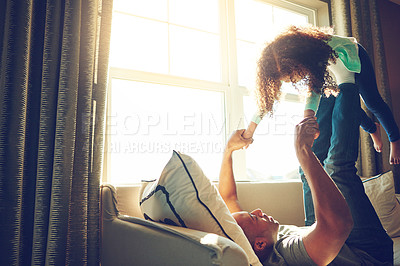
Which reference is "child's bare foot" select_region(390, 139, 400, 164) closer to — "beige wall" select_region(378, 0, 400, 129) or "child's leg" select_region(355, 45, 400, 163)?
"child's leg" select_region(355, 45, 400, 163)

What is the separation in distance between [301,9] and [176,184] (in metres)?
2.78

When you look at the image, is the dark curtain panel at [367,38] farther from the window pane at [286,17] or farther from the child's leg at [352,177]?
the child's leg at [352,177]

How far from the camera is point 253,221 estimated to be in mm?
1288

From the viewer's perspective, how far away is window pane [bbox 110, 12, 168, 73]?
2.17 meters

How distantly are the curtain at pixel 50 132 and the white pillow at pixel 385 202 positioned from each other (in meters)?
1.76

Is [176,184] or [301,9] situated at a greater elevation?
[301,9]

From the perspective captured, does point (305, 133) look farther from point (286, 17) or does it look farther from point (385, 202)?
point (286, 17)

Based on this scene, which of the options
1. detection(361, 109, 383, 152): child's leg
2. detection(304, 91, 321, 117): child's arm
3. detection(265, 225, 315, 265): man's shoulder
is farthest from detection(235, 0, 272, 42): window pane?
detection(265, 225, 315, 265): man's shoulder

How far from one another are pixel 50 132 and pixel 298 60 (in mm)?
1129

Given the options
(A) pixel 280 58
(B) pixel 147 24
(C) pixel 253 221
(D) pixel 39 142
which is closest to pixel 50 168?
(D) pixel 39 142

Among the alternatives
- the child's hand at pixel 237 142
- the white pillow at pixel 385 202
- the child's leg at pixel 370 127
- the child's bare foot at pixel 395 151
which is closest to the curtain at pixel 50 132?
the child's hand at pixel 237 142

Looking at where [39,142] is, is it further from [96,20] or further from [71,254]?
[96,20]

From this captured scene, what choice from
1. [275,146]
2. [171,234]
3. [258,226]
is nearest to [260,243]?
[258,226]

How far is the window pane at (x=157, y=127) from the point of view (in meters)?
Answer: 2.10
